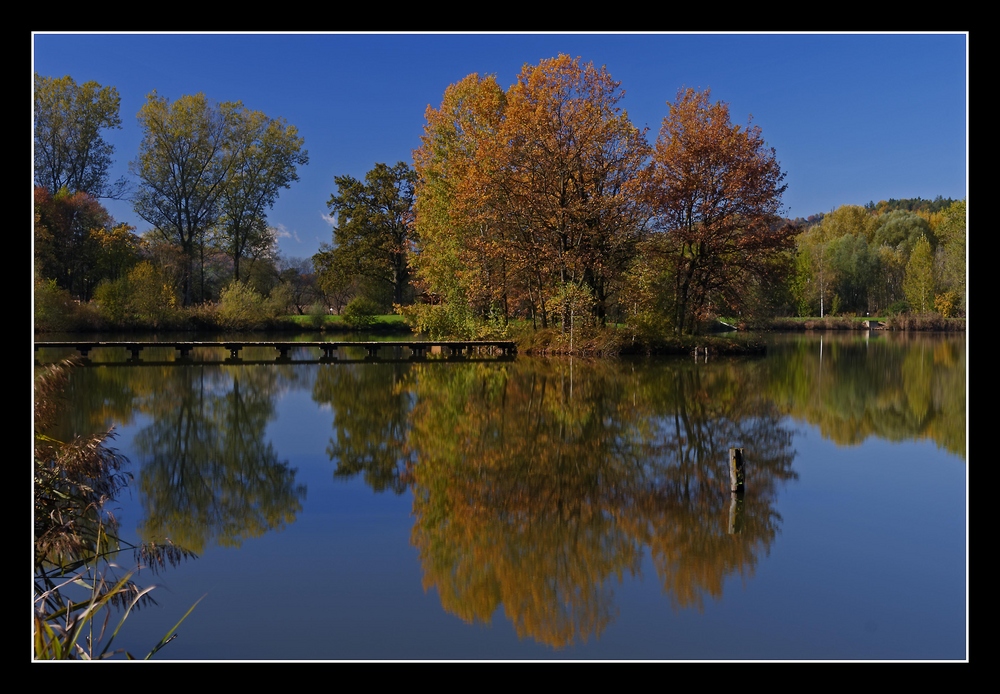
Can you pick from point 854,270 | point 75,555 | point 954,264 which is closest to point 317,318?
point 954,264

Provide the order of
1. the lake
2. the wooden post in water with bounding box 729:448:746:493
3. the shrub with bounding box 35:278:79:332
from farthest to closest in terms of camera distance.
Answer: the shrub with bounding box 35:278:79:332 < the wooden post in water with bounding box 729:448:746:493 < the lake

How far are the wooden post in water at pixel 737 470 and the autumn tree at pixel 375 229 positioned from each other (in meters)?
41.8

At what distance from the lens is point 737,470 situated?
→ 8945mm

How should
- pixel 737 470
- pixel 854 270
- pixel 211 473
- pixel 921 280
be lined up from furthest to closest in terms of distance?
1. pixel 854 270
2. pixel 921 280
3. pixel 211 473
4. pixel 737 470

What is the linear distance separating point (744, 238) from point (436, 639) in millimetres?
23665

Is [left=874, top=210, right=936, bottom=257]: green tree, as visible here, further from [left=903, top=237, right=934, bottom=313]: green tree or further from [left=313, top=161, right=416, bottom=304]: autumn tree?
[left=313, top=161, right=416, bottom=304]: autumn tree

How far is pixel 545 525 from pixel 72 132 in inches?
1530

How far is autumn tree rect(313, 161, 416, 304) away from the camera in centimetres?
4997

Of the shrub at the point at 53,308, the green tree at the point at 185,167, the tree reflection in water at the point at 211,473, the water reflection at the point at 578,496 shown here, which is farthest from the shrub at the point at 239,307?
the water reflection at the point at 578,496

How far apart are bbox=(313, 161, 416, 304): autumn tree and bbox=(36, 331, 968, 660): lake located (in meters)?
33.7

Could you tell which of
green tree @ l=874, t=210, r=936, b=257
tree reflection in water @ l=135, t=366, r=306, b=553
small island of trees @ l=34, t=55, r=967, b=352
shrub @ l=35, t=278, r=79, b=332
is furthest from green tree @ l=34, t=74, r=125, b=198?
green tree @ l=874, t=210, r=936, b=257

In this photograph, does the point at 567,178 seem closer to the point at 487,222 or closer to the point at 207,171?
the point at 487,222

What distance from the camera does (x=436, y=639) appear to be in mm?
5348
